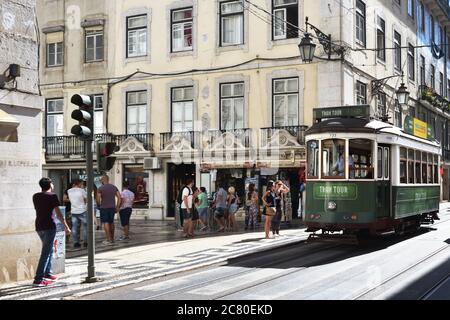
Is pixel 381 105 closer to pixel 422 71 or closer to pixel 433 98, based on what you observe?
Result: pixel 422 71

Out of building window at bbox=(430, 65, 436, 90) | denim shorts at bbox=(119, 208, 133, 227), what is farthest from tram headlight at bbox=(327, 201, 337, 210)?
building window at bbox=(430, 65, 436, 90)

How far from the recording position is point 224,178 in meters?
24.6

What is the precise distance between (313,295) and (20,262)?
5.00 meters

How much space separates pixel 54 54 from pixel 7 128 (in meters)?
19.9

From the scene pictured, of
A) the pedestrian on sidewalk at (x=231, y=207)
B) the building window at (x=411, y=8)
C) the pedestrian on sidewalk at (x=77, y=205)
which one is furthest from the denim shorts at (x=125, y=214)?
the building window at (x=411, y=8)

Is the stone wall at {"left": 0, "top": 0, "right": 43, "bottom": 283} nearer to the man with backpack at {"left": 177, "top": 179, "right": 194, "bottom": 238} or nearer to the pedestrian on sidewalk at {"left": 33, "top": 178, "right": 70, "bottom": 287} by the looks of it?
the pedestrian on sidewalk at {"left": 33, "top": 178, "right": 70, "bottom": 287}

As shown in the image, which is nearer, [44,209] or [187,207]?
[44,209]

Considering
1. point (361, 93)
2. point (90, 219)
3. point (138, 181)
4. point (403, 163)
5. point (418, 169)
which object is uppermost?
point (361, 93)

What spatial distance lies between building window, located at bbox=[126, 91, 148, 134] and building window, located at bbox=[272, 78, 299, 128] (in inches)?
234

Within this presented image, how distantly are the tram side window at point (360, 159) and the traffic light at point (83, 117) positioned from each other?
6.23m

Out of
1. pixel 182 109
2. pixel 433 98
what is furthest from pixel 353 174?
pixel 433 98

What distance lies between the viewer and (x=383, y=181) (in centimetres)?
1434

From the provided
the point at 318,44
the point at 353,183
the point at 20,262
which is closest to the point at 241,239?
the point at 353,183
